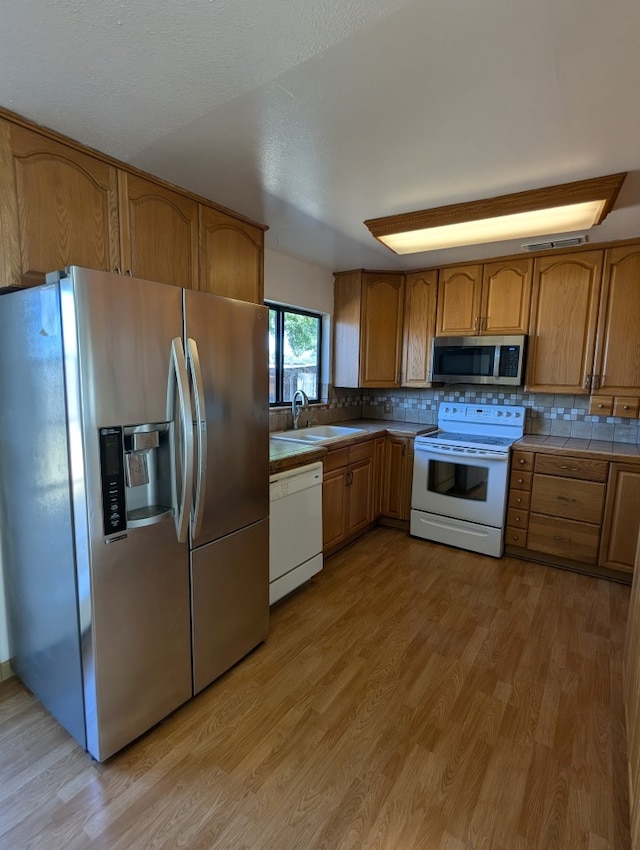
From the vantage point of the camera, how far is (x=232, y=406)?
1796 millimetres

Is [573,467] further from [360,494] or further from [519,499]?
[360,494]

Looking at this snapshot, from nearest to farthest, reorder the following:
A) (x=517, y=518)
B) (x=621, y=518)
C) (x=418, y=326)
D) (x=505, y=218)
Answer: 1. (x=505, y=218)
2. (x=621, y=518)
3. (x=517, y=518)
4. (x=418, y=326)

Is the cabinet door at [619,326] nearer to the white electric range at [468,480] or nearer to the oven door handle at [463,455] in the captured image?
the white electric range at [468,480]

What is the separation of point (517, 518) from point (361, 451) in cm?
130

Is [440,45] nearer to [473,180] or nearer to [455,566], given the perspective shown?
[473,180]

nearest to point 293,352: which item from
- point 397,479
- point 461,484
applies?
point 397,479

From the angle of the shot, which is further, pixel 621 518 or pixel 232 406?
pixel 621 518

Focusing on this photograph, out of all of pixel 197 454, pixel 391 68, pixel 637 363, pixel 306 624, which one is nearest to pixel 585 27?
pixel 391 68

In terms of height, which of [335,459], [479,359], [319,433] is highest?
[479,359]

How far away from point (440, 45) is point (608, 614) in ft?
9.75

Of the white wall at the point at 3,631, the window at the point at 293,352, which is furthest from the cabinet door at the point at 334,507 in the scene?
the white wall at the point at 3,631

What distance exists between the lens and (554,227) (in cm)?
251

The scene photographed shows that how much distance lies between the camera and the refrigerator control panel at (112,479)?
4.50 feet

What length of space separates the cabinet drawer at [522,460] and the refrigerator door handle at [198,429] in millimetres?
2451
